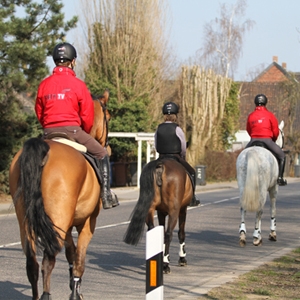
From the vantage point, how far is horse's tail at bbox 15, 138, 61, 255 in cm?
657

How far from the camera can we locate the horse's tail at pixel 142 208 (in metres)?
10.4

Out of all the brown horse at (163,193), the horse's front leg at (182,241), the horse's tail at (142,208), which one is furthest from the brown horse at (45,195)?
the horse's front leg at (182,241)

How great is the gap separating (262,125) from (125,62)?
2706 centimetres

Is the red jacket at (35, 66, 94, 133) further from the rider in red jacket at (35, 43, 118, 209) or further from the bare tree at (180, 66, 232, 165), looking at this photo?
the bare tree at (180, 66, 232, 165)

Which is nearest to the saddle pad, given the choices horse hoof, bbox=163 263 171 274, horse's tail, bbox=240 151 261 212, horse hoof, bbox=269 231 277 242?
horse hoof, bbox=163 263 171 274

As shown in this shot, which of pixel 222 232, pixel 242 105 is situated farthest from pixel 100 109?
pixel 242 105

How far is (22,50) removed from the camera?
23.3m

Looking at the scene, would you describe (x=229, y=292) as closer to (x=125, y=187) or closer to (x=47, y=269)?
(x=47, y=269)

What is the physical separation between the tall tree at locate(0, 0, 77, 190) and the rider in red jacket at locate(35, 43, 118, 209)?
15624mm

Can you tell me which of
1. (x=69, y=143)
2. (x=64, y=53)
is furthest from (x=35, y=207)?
(x=64, y=53)

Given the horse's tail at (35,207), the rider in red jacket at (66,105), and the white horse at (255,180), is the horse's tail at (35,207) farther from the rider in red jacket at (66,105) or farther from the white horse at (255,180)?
the white horse at (255,180)

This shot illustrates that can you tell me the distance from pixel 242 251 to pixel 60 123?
250 inches

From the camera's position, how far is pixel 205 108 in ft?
166

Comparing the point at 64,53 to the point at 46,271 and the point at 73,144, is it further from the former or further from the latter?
the point at 46,271
